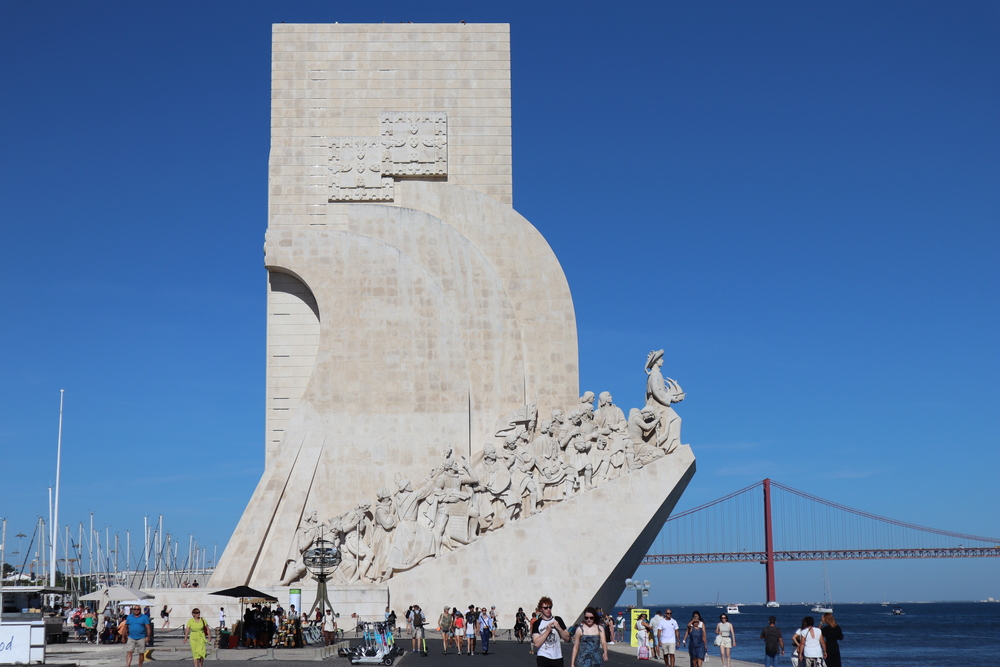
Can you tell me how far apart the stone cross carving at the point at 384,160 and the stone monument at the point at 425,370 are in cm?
4

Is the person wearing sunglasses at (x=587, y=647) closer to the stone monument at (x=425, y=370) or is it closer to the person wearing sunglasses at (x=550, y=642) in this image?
the person wearing sunglasses at (x=550, y=642)

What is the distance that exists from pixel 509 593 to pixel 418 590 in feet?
4.21

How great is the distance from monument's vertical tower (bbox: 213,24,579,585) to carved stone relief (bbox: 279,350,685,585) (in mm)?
942

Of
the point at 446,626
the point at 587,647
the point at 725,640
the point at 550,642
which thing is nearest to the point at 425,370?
the point at 446,626

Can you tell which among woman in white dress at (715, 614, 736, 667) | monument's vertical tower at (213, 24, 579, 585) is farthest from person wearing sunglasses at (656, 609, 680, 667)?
monument's vertical tower at (213, 24, 579, 585)

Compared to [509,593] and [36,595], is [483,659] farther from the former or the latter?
[36,595]

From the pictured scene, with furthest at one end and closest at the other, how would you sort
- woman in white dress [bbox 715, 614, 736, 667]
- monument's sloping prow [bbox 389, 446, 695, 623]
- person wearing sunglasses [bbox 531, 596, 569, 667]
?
1. monument's sloping prow [bbox 389, 446, 695, 623]
2. woman in white dress [bbox 715, 614, 736, 667]
3. person wearing sunglasses [bbox 531, 596, 569, 667]

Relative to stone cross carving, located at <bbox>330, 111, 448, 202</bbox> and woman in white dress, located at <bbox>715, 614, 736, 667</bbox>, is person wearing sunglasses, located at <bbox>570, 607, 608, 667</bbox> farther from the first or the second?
stone cross carving, located at <bbox>330, 111, 448, 202</bbox>

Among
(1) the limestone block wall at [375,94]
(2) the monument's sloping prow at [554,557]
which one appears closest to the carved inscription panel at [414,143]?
(1) the limestone block wall at [375,94]

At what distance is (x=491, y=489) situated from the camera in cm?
1703

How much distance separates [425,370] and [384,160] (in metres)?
4.11

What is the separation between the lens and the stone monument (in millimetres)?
16438

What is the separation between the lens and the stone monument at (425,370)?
647 inches

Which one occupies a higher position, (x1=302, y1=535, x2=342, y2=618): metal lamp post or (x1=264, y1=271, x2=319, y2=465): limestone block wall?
(x1=264, y1=271, x2=319, y2=465): limestone block wall
